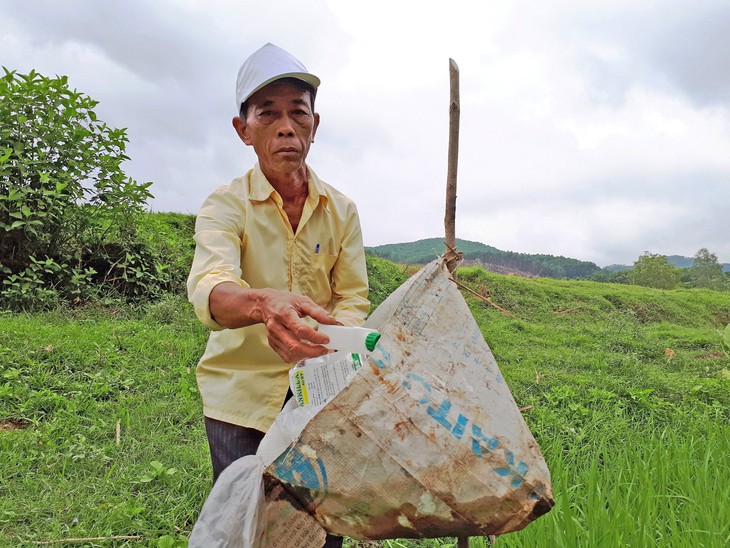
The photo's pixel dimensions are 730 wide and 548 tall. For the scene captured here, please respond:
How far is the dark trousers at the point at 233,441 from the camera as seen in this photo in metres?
1.56

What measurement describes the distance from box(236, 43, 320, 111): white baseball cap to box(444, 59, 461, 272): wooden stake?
1.55 feet

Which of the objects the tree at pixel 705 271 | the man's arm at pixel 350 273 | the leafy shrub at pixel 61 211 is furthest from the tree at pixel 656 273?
the man's arm at pixel 350 273

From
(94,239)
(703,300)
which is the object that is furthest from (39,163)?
(703,300)

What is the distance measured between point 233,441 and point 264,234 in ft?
1.85

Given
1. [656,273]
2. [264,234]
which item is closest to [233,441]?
[264,234]

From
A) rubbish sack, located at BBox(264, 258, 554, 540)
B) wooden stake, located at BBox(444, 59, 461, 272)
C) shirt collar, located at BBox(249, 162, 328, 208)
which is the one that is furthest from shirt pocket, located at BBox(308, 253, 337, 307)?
rubbish sack, located at BBox(264, 258, 554, 540)

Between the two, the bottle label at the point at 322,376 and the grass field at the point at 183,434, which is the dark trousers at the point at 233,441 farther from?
the grass field at the point at 183,434

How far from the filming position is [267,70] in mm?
1478

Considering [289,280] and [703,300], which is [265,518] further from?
[703,300]

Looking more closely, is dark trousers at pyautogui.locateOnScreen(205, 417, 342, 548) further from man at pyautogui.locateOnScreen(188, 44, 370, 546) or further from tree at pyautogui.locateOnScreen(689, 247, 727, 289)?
tree at pyautogui.locateOnScreen(689, 247, 727, 289)

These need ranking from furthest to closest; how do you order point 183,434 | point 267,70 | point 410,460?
point 183,434, point 267,70, point 410,460

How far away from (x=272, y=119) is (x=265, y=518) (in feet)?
3.25

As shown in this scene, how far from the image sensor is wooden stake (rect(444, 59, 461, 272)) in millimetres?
1178

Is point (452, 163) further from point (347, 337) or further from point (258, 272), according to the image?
point (258, 272)
